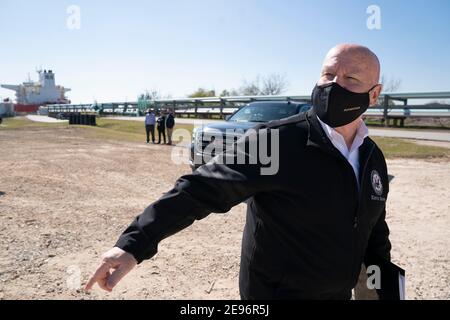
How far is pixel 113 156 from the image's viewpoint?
41.2 ft

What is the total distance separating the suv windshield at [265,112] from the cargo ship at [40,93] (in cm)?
8328

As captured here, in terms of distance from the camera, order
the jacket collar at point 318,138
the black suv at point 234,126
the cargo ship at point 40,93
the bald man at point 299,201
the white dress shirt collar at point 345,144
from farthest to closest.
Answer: the cargo ship at point 40,93 → the black suv at point 234,126 → the white dress shirt collar at point 345,144 → the jacket collar at point 318,138 → the bald man at point 299,201

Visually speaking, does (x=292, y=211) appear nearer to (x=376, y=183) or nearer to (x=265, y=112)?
(x=376, y=183)

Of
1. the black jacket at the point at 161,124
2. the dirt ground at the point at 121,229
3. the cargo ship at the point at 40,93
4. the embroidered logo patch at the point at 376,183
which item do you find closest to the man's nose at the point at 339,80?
the embroidered logo patch at the point at 376,183

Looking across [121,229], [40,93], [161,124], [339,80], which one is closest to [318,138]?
[339,80]

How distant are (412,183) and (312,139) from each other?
7927mm

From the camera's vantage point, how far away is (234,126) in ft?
25.3

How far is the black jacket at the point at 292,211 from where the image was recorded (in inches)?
61.6

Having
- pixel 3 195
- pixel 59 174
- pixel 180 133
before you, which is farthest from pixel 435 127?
pixel 3 195

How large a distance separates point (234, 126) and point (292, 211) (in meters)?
6.14

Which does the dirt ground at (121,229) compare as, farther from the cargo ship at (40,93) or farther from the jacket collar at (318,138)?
the cargo ship at (40,93)

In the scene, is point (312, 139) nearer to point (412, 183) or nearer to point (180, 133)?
point (412, 183)

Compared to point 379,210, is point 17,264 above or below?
below
